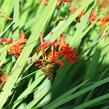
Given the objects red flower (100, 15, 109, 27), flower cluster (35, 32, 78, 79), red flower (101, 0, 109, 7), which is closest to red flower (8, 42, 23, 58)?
flower cluster (35, 32, 78, 79)

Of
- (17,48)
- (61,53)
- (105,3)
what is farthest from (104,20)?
(17,48)

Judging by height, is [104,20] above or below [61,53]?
above

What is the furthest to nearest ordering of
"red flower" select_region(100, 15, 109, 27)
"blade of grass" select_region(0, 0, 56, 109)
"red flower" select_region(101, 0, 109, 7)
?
"red flower" select_region(101, 0, 109, 7), "red flower" select_region(100, 15, 109, 27), "blade of grass" select_region(0, 0, 56, 109)

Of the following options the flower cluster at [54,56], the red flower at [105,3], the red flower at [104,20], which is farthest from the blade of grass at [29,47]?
the red flower at [105,3]

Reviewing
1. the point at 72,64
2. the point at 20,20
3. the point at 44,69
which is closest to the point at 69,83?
the point at 72,64

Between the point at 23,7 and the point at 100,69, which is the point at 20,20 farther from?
the point at 100,69

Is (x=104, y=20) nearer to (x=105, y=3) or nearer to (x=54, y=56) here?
(x=105, y=3)

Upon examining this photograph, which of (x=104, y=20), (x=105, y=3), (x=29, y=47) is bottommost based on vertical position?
(x=29, y=47)

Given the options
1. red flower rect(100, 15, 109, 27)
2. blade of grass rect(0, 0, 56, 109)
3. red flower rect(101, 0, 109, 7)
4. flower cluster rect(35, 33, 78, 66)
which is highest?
red flower rect(101, 0, 109, 7)

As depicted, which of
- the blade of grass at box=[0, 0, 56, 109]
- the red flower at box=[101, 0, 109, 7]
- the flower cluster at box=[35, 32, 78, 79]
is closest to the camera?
the blade of grass at box=[0, 0, 56, 109]

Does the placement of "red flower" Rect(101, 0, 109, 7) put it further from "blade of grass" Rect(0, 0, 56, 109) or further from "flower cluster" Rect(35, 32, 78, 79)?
"blade of grass" Rect(0, 0, 56, 109)

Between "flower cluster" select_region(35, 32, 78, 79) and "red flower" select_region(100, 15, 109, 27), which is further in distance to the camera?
"red flower" select_region(100, 15, 109, 27)
